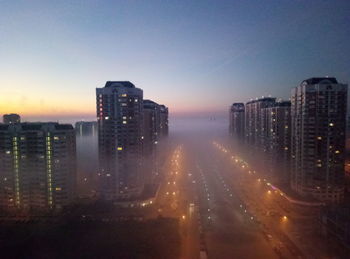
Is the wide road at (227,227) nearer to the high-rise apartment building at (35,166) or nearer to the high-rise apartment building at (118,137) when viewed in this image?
the high-rise apartment building at (118,137)

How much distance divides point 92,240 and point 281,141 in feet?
51.0

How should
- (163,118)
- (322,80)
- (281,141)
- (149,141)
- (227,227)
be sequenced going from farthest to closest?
1. (163,118)
2. (149,141)
3. (281,141)
4. (322,80)
5. (227,227)

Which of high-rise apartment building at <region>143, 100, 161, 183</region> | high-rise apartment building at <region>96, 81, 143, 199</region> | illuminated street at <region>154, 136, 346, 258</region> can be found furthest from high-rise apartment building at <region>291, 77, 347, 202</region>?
high-rise apartment building at <region>143, 100, 161, 183</region>

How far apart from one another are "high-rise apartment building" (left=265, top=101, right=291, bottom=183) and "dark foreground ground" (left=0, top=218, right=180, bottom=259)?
1141 cm

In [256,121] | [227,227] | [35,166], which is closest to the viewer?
[227,227]

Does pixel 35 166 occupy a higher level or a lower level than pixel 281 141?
lower

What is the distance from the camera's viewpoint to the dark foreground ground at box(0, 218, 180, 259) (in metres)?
11.0

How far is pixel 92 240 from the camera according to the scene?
12.1 meters

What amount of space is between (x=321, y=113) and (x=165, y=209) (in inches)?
408

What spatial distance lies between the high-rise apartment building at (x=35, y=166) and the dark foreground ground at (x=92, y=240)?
240 cm

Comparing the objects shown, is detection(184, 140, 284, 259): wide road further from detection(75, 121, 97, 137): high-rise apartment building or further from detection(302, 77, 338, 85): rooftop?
detection(75, 121, 97, 137): high-rise apartment building

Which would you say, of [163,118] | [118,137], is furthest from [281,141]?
[163,118]

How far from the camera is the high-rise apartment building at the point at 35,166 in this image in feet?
52.3

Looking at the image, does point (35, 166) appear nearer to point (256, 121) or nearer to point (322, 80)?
point (322, 80)
